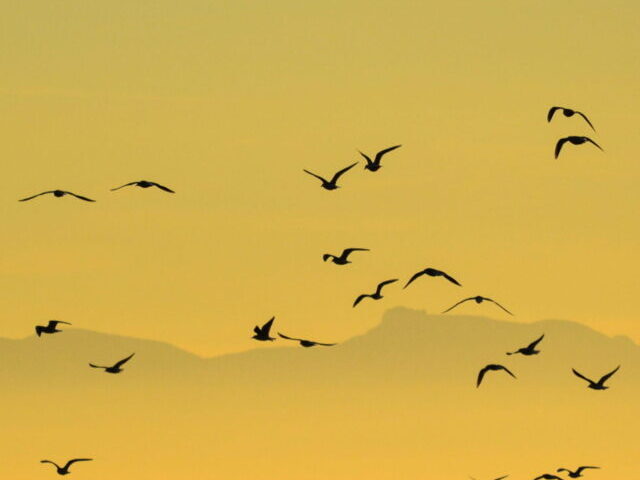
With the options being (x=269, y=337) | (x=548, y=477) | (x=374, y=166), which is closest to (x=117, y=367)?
(x=269, y=337)

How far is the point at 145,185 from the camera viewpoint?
8175 cm

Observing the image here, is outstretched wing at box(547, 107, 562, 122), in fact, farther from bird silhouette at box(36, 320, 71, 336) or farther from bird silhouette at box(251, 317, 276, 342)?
bird silhouette at box(36, 320, 71, 336)

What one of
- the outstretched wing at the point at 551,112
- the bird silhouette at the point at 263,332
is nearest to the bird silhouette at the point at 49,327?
the bird silhouette at the point at 263,332

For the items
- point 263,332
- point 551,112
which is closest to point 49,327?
point 263,332

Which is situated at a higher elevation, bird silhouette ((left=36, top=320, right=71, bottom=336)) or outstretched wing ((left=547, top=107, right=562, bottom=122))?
outstretched wing ((left=547, top=107, right=562, bottom=122))

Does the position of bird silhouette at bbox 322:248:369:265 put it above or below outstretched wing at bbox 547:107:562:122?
below

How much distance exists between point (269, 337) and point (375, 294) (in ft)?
27.3

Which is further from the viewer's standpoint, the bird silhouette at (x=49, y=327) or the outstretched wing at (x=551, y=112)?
the bird silhouette at (x=49, y=327)

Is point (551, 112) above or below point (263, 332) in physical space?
above

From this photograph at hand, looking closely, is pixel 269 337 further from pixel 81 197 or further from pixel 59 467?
pixel 59 467

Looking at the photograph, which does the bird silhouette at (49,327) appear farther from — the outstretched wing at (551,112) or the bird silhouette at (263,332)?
the outstretched wing at (551,112)

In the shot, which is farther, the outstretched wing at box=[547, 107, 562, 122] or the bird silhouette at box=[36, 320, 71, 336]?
the bird silhouette at box=[36, 320, 71, 336]

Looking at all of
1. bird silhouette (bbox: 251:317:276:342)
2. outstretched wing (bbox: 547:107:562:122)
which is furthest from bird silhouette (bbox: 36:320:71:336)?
outstretched wing (bbox: 547:107:562:122)

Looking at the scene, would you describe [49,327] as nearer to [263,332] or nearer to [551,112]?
[263,332]
